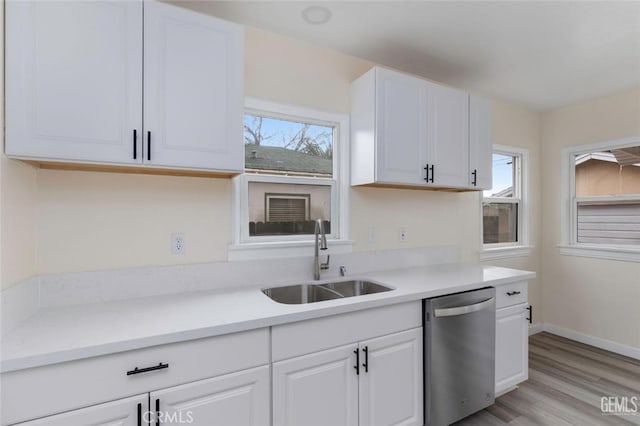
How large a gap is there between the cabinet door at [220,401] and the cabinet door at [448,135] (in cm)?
178

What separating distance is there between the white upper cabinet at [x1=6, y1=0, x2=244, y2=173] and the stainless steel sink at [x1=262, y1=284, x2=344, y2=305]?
86cm

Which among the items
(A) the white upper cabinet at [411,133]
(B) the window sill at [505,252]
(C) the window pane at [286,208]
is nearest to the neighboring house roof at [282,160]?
(C) the window pane at [286,208]

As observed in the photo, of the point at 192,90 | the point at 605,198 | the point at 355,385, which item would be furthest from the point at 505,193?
the point at 192,90

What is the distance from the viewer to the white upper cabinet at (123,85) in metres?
1.26

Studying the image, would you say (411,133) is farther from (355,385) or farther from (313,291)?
(355,385)

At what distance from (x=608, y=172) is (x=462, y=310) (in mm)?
2661

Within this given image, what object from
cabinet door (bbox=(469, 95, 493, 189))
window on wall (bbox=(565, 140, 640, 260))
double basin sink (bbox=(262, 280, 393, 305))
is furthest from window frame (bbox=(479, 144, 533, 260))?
double basin sink (bbox=(262, 280, 393, 305))

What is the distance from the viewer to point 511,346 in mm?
2268

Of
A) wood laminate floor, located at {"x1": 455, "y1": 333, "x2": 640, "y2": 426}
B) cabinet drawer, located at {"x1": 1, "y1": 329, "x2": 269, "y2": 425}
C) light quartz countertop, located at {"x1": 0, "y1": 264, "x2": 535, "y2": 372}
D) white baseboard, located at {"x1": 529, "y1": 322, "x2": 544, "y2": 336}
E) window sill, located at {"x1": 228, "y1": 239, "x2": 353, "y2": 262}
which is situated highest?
window sill, located at {"x1": 228, "y1": 239, "x2": 353, "y2": 262}

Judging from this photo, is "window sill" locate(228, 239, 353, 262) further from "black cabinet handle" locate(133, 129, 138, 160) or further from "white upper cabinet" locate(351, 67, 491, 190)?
"black cabinet handle" locate(133, 129, 138, 160)

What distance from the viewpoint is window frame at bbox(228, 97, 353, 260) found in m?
1.99

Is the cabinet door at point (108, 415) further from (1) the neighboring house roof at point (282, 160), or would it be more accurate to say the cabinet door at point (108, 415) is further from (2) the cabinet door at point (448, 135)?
(2) the cabinet door at point (448, 135)

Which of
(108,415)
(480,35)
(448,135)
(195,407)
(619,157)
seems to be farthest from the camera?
(619,157)

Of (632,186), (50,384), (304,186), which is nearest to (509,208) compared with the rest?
(632,186)
